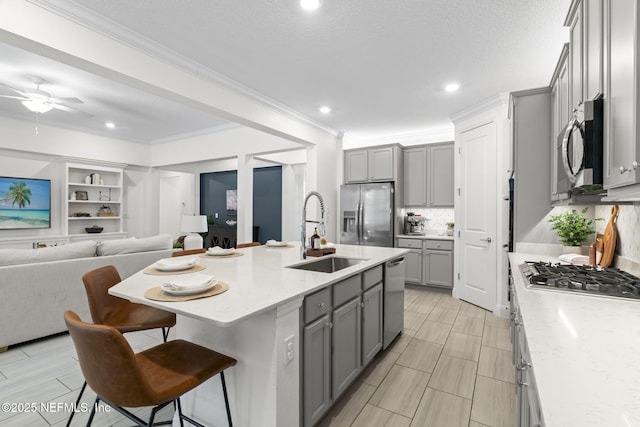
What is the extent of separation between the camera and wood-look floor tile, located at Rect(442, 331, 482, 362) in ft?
9.09

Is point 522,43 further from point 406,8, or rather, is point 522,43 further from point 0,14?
point 0,14

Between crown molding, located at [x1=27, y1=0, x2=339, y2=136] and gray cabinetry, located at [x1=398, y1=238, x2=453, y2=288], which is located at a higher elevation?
crown molding, located at [x1=27, y1=0, x2=339, y2=136]

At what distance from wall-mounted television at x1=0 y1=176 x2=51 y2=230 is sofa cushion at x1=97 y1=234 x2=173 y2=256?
332cm

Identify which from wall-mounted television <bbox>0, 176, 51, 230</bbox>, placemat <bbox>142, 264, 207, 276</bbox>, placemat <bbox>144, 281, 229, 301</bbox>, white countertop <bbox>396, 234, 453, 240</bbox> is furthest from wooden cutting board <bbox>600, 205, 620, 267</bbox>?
wall-mounted television <bbox>0, 176, 51, 230</bbox>

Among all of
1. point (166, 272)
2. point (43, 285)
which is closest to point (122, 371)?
point (166, 272)

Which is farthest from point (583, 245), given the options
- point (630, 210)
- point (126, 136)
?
point (126, 136)

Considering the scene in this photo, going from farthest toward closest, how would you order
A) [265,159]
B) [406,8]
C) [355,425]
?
[265,159], [406,8], [355,425]

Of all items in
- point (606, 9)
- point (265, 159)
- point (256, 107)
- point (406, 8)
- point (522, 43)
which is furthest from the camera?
point (265, 159)

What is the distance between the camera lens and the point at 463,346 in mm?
2959

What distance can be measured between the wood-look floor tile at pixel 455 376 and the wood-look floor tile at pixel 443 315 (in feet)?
3.18

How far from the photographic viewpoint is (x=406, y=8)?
2299 millimetres

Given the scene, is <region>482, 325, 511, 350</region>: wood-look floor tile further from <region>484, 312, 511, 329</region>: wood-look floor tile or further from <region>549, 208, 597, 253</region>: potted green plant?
<region>549, 208, 597, 253</region>: potted green plant

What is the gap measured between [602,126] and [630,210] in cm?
111

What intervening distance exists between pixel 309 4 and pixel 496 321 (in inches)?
147
